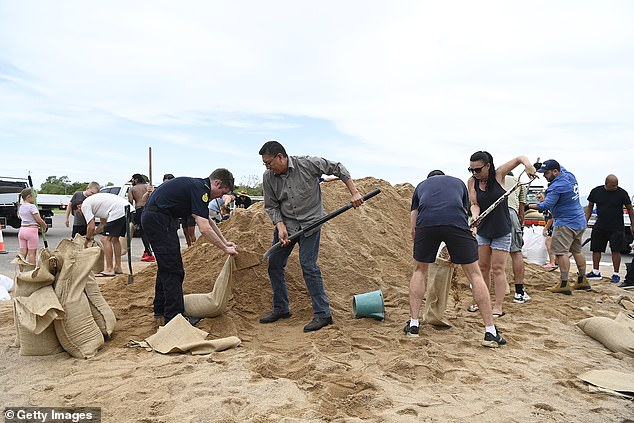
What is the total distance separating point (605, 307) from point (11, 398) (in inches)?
218

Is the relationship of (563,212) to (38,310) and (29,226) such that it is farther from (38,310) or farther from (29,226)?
(29,226)

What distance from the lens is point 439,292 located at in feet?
14.6

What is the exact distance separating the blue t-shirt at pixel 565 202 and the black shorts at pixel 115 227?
583 centimetres

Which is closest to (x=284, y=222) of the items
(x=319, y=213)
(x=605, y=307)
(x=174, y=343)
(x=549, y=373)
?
(x=319, y=213)

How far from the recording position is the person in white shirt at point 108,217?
7363 millimetres

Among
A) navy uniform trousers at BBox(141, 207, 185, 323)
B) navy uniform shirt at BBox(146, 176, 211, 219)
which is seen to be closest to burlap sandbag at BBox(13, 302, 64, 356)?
navy uniform trousers at BBox(141, 207, 185, 323)

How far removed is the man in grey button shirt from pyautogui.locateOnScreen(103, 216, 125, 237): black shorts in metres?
3.79

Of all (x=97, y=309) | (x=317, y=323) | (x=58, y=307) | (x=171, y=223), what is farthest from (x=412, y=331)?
(x=58, y=307)

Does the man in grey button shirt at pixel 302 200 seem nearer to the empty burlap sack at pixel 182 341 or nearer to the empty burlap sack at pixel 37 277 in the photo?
the empty burlap sack at pixel 182 341

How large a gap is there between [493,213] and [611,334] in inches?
56.6

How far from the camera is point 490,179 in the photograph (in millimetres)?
4941

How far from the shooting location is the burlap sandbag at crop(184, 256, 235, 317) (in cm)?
446

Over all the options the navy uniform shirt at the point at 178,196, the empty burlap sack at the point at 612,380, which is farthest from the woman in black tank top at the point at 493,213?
the navy uniform shirt at the point at 178,196

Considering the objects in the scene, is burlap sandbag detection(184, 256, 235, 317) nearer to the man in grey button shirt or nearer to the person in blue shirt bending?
the man in grey button shirt
